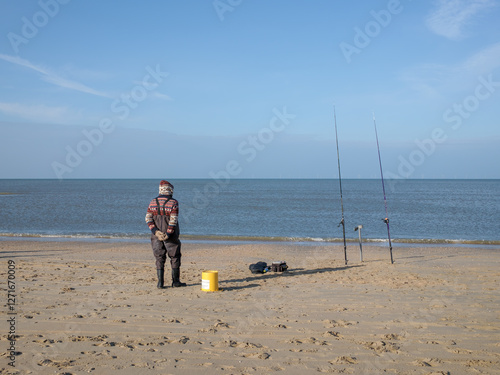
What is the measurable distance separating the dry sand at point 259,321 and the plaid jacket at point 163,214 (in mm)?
1111

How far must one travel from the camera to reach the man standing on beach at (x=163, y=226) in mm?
7723

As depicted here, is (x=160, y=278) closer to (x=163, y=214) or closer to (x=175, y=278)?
(x=175, y=278)

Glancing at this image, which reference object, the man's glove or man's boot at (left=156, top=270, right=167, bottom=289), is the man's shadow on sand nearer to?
man's boot at (left=156, top=270, right=167, bottom=289)

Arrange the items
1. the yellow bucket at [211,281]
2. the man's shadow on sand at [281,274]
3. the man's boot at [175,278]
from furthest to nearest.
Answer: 1. the man's shadow on sand at [281,274]
2. the man's boot at [175,278]
3. the yellow bucket at [211,281]

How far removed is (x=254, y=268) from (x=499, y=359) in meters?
5.86

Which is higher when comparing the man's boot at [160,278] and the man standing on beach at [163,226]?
the man standing on beach at [163,226]

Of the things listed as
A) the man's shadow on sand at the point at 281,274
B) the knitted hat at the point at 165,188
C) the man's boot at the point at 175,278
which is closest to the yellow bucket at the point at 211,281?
the man's shadow on sand at the point at 281,274

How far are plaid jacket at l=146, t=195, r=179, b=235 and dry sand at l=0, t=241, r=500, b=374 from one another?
1.11 metres

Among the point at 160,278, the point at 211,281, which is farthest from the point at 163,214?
the point at 211,281

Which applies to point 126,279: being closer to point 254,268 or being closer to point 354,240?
point 254,268

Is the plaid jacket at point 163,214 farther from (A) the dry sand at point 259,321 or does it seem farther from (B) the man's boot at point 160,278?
(A) the dry sand at point 259,321

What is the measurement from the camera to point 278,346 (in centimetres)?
483

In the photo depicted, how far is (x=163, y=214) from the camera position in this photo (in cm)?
778

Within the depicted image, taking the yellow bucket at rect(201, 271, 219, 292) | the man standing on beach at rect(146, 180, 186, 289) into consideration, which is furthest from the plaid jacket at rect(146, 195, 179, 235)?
the yellow bucket at rect(201, 271, 219, 292)
